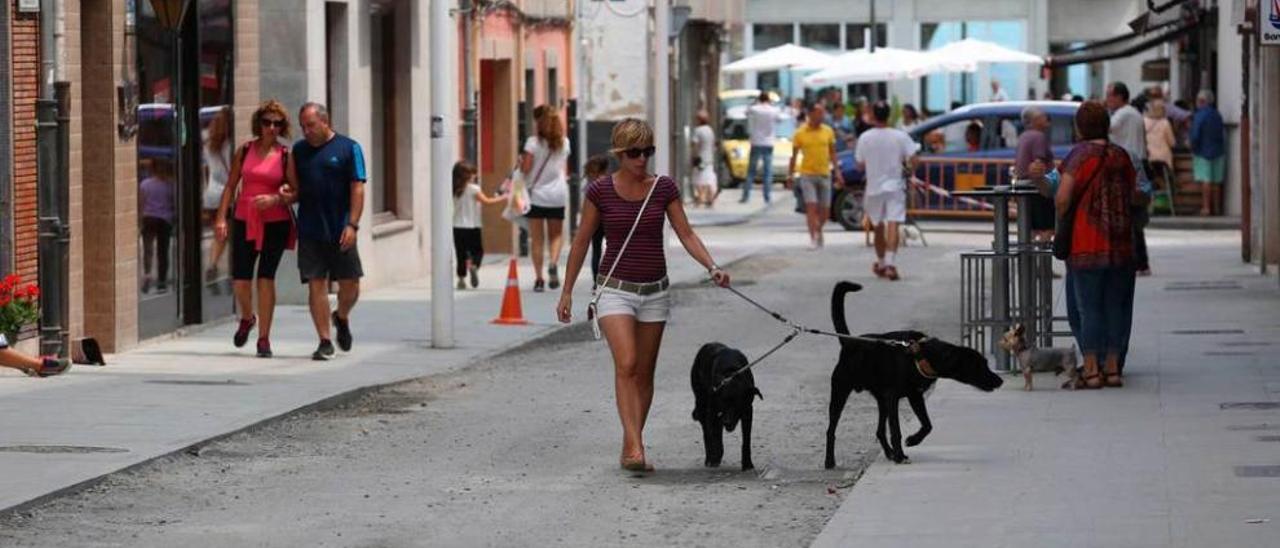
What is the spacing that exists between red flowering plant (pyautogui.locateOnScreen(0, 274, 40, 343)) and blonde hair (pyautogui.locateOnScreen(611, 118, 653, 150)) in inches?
182

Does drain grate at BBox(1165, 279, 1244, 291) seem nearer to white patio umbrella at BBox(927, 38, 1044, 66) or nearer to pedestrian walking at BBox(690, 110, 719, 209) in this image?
pedestrian walking at BBox(690, 110, 719, 209)

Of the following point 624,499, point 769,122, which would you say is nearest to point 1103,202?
point 624,499

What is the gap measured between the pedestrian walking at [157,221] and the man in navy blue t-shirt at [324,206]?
6.35 ft

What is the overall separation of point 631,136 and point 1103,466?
2.50 meters

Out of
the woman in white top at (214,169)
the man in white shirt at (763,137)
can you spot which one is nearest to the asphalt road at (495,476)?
the woman in white top at (214,169)

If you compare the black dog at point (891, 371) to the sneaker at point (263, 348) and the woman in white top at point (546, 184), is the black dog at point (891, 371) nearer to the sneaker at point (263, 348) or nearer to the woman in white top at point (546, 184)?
the sneaker at point (263, 348)

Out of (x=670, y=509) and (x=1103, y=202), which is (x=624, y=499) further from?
(x=1103, y=202)

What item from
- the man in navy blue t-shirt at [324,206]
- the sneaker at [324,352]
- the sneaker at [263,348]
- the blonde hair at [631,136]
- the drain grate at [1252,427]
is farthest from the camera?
the sneaker at [263,348]

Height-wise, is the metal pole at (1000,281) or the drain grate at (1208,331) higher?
the metal pole at (1000,281)

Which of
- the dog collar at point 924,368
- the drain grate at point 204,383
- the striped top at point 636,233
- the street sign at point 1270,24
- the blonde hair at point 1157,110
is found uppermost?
the street sign at point 1270,24

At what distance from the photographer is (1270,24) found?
1606 centimetres

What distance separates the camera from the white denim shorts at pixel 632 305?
12.2 metres

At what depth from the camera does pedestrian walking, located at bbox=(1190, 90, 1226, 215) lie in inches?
1405

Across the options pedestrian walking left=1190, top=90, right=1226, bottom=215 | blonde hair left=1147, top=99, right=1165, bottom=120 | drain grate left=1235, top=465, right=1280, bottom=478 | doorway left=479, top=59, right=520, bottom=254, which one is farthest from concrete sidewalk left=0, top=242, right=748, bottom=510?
blonde hair left=1147, top=99, right=1165, bottom=120
